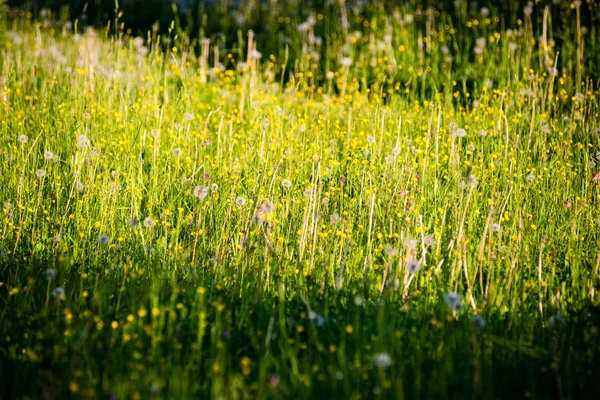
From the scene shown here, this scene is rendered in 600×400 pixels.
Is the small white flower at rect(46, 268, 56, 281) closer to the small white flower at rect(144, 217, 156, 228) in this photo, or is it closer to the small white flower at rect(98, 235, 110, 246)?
the small white flower at rect(98, 235, 110, 246)

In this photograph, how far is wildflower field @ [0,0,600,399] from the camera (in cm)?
207

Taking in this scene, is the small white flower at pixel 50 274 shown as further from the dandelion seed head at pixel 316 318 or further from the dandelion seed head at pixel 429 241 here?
the dandelion seed head at pixel 429 241

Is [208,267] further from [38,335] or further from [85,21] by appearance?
[85,21]

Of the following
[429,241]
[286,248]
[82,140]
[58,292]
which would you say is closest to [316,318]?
[286,248]

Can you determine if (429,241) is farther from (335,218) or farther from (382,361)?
(382,361)

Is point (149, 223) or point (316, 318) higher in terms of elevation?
point (149, 223)

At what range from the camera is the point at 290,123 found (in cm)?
450

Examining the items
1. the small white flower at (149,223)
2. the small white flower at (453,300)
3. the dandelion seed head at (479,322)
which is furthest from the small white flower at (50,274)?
the dandelion seed head at (479,322)

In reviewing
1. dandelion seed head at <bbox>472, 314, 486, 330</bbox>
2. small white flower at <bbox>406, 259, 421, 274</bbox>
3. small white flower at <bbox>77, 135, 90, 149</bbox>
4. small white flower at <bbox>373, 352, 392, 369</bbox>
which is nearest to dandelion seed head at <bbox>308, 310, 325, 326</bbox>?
small white flower at <bbox>373, 352, 392, 369</bbox>

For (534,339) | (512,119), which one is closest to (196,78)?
(512,119)

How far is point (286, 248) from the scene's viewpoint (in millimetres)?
2826

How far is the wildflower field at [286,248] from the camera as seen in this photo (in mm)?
2068

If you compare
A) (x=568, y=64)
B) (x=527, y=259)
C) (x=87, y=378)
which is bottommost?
(x=87, y=378)

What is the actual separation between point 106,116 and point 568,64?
3982 mm
